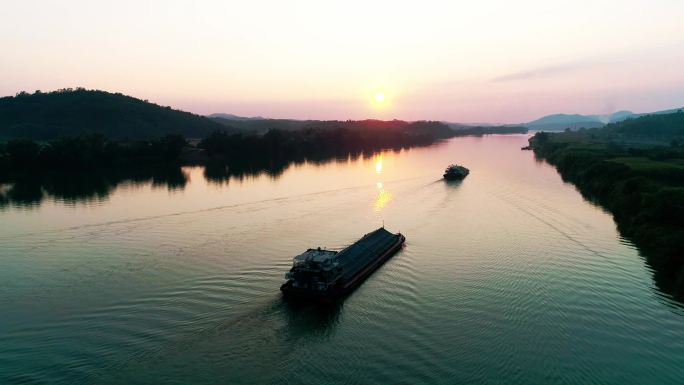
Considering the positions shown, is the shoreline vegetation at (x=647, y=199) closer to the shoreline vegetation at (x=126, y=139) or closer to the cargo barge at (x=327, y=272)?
the cargo barge at (x=327, y=272)

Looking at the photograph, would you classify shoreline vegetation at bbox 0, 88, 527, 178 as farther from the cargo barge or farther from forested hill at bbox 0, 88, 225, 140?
the cargo barge

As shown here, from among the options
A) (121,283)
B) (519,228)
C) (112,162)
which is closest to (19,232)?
(121,283)

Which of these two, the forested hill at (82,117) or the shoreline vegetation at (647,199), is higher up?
the forested hill at (82,117)

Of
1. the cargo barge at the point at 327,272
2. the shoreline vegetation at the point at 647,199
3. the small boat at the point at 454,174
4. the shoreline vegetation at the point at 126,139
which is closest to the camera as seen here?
the cargo barge at the point at 327,272

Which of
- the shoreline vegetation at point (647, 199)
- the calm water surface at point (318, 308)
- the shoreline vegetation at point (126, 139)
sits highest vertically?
the shoreline vegetation at point (126, 139)

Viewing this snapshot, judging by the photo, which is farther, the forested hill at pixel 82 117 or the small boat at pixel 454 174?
the forested hill at pixel 82 117

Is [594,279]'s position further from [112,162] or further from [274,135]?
[274,135]

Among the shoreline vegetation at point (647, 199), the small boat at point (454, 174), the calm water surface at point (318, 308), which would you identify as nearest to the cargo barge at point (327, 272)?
the calm water surface at point (318, 308)

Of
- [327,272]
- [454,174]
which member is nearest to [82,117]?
[454,174]
